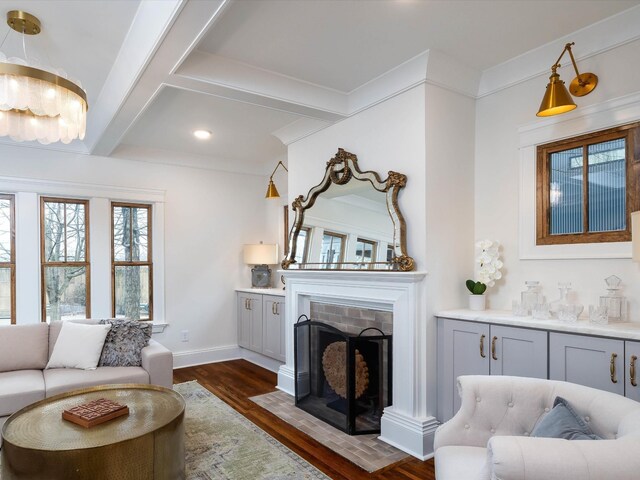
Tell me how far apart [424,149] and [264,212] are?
334 centimetres

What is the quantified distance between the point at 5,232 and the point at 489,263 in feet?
14.7

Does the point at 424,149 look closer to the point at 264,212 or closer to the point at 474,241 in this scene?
the point at 474,241

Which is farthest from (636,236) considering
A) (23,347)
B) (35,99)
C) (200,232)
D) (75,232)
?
Answer: (75,232)

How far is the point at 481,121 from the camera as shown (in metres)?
3.19

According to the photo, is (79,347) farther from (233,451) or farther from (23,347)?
(233,451)

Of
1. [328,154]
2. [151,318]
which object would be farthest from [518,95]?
[151,318]

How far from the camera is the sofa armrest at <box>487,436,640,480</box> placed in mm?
1251

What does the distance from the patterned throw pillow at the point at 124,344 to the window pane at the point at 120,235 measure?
1.40 meters

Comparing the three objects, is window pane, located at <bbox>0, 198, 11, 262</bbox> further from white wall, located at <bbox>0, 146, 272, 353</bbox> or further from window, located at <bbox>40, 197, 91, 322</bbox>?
white wall, located at <bbox>0, 146, 272, 353</bbox>

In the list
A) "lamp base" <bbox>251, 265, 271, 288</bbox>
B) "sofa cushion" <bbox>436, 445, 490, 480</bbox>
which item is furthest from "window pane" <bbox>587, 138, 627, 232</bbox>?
"lamp base" <bbox>251, 265, 271, 288</bbox>

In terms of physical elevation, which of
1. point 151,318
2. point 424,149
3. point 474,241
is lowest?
point 151,318

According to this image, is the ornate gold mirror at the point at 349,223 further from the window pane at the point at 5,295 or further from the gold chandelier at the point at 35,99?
the window pane at the point at 5,295

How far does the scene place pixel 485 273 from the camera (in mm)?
2967

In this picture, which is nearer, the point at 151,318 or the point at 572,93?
the point at 572,93
